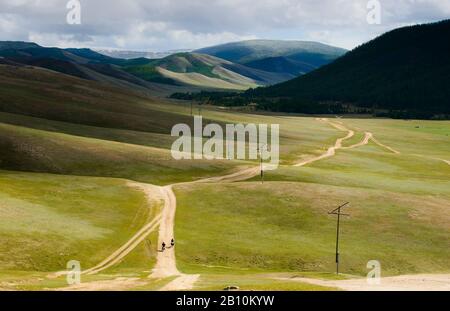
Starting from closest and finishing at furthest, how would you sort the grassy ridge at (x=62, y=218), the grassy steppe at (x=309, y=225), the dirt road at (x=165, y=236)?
the dirt road at (x=165, y=236)
the grassy ridge at (x=62, y=218)
the grassy steppe at (x=309, y=225)

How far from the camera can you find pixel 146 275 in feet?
228

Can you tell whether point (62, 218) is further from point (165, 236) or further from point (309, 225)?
point (309, 225)

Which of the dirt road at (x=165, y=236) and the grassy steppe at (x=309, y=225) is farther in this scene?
the grassy steppe at (x=309, y=225)

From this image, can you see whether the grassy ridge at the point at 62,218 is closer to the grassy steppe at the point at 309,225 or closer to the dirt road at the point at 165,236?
the dirt road at the point at 165,236

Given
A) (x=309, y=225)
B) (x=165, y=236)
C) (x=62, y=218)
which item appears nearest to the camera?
(x=165, y=236)

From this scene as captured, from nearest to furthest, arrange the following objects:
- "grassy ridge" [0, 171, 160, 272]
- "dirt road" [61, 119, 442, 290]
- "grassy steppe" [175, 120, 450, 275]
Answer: "dirt road" [61, 119, 442, 290] < "grassy ridge" [0, 171, 160, 272] < "grassy steppe" [175, 120, 450, 275]

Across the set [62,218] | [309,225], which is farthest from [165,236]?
[309,225]

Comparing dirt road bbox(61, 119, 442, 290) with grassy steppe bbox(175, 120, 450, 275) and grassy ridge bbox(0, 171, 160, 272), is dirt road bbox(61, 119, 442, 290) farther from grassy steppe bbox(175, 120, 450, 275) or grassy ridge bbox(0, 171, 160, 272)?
grassy steppe bbox(175, 120, 450, 275)

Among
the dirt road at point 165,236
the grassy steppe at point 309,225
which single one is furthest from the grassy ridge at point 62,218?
the grassy steppe at point 309,225

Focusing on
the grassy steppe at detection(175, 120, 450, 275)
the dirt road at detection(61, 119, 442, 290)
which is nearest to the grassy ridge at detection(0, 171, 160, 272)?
the dirt road at detection(61, 119, 442, 290)

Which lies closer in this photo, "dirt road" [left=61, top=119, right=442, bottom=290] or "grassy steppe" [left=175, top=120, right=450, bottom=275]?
"dirt road" [left=61, top=119, right=442, bottom=290]

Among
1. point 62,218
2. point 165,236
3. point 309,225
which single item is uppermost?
point 62,218
